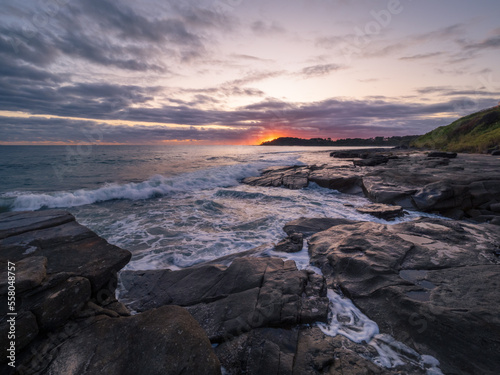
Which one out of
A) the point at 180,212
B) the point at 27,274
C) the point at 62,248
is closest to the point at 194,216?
the point at 180,212

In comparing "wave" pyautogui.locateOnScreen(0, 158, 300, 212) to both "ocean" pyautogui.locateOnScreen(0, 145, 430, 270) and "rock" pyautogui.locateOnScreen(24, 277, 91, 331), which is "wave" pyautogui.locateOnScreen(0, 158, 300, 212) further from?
"rock" pyautogui.locateOnScreen(24, 277, 91, 331)

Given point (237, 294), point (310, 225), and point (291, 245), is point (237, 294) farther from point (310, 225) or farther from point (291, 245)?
point (310, 225)

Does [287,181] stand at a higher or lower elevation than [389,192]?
lower

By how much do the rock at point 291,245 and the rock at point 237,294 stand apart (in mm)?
1316

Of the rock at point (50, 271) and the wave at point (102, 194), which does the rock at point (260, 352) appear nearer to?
the rock at point (50, 271)

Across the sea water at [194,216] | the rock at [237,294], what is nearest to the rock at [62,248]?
the rock at [237,294]

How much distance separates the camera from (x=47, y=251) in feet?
13.2

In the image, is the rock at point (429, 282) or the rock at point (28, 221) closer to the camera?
the rock at point (429, 282)

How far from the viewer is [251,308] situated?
3932 millimetres

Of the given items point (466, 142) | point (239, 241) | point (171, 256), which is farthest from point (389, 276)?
point (466, 142)

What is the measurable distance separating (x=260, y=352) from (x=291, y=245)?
4144mm

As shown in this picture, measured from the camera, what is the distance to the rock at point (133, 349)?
2521 millimetres

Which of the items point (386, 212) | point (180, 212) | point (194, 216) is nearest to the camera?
point (386, 212)

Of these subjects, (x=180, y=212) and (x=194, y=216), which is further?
(x=180, y=212)
